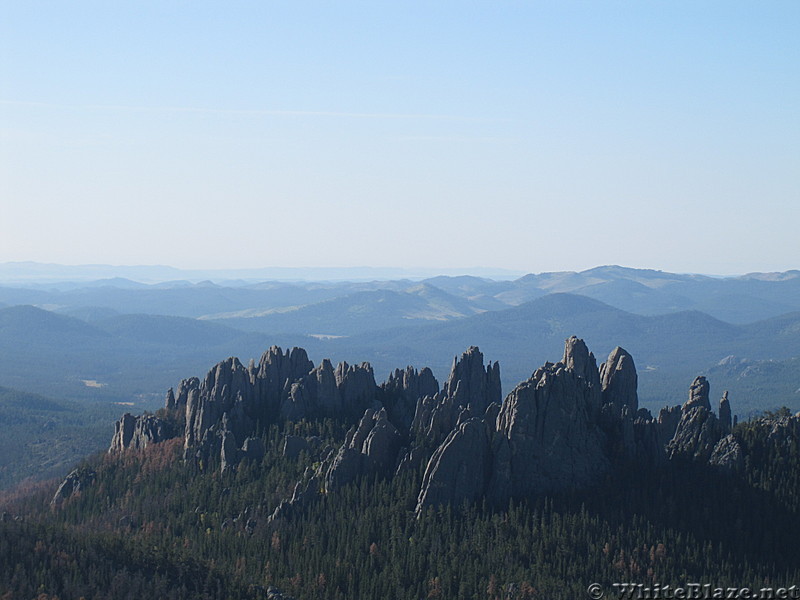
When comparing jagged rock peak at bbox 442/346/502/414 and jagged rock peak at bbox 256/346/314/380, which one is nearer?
jagged rock peak at bbox 442/346/502/414

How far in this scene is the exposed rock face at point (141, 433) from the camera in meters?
175

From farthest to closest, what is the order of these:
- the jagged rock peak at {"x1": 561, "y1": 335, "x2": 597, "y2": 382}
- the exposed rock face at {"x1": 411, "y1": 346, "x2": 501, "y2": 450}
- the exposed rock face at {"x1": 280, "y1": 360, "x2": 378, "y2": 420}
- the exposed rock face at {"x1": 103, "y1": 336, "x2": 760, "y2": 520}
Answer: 1. the exposed rock face at {"x1": 280, "y1": 360, "x2": 378, "y2": 420}
2. the jagged rock peak at {"x1": 561, "y1": 335, "x2": 597, "y2": 382}
3. the exposed rock face at {"x1": 411, "y1": 346, "x2": 501, "y2": 450}
4. the exposed rock face at {"x1": 103, "y1": 336, "x2": 760, "y2": 520}

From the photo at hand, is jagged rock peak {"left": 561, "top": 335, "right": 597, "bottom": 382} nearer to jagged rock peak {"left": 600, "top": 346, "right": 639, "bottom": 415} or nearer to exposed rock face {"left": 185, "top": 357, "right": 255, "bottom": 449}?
jagged rock peak {"left": 600, "top": 346, "right": 639, "bottom": 415}

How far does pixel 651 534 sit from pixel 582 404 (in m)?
21.6

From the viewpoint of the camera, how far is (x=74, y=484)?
165500 millimetres

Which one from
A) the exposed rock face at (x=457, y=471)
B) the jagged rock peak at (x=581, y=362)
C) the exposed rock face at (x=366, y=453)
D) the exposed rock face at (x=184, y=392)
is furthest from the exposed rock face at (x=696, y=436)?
the exposed rock face at (x=184, y=392)

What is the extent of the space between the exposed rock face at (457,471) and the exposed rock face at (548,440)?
3636 mm

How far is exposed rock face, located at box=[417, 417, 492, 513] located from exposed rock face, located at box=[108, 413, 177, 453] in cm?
6149

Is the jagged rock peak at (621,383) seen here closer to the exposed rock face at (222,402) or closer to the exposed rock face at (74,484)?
the exposed rock face at (222,402)

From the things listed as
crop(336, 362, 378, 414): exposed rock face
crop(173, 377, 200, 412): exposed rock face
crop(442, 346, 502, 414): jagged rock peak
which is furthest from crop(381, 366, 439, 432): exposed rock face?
crop(173, 377, 200, 412): exposed rock face

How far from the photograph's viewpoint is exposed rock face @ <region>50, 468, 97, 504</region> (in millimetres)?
163500

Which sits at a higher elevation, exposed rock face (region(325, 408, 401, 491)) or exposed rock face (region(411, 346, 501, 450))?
exposed rock face (region(411, 346, 501, 450))

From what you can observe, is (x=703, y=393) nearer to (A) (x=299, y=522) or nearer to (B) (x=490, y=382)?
(B) (x=490, y=382)

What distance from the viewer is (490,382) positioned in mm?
163500
